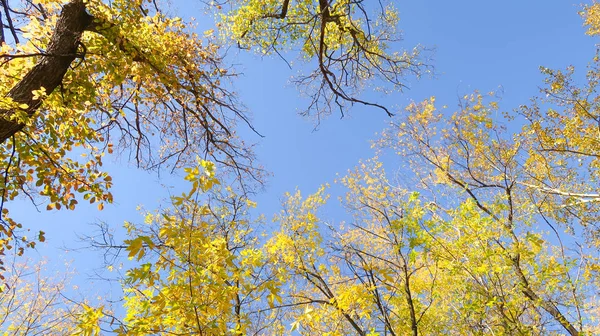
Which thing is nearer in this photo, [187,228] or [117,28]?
[187,228]

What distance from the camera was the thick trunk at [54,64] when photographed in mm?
2812

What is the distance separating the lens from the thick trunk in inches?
111

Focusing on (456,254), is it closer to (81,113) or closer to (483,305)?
(483,305)

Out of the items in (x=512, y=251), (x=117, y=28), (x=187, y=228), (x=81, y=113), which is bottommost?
(x=187, y=228)

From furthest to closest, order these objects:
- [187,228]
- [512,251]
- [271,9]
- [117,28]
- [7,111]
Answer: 1. [271,9]
2. [512,251]
3. [117,28]
4. [7,111]
5. [187,228]

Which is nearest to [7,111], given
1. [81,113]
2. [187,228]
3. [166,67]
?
[81,113]

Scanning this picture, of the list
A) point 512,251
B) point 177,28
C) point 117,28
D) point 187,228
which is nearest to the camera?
point 187,228

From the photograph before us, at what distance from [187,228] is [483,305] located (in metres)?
3.80

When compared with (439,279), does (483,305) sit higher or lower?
lower

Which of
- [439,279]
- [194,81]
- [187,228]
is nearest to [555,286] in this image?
[439,279]

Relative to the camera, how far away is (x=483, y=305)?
4223 mm

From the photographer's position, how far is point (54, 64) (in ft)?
10.3

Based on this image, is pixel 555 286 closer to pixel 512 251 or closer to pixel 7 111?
pixel 512 251

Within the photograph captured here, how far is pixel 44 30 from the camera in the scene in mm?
3262
